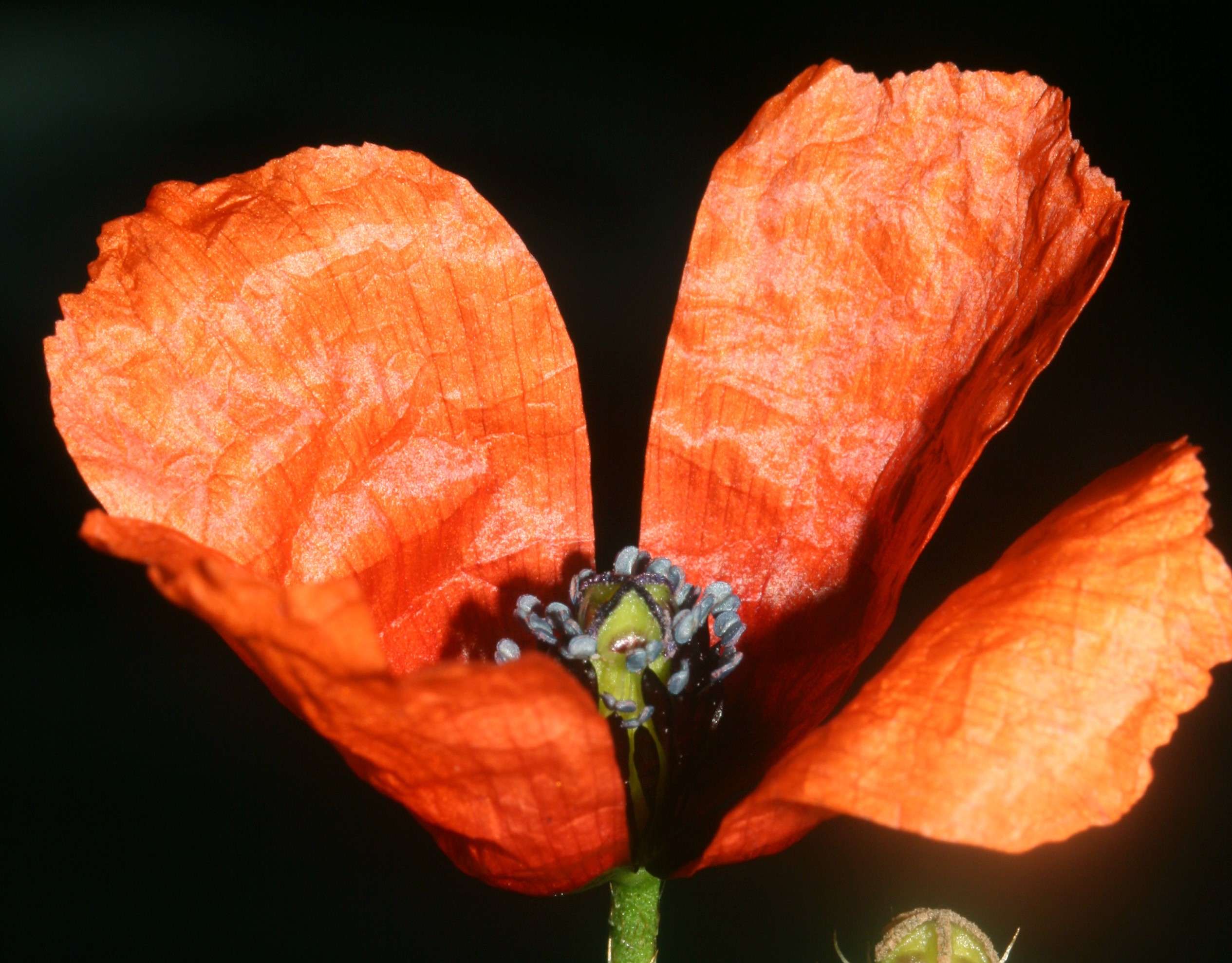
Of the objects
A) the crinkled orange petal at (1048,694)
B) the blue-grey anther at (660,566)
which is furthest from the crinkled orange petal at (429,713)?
the blue-grey anther at (660,566)

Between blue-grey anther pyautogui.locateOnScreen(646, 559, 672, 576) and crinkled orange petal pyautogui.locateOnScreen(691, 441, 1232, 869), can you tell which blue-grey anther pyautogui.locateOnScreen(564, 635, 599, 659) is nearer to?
blue-grey anther pyautogui.locateOnScreen(646, 559, 672, 576)

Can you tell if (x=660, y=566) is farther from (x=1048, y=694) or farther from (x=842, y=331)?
(x=1048, y=694)

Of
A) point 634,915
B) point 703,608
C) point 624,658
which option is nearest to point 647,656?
point 624,658

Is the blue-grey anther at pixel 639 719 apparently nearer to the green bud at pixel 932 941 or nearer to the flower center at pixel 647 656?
the flower center at pixel 647 656

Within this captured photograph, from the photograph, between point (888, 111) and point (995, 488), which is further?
point (995, 488)

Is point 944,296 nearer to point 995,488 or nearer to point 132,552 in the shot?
point 132,552

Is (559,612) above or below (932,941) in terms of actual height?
above

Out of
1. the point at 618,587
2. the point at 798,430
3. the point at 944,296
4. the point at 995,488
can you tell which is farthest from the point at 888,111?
the point at 995,488

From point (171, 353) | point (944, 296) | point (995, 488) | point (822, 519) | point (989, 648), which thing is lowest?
point (995, 488)
